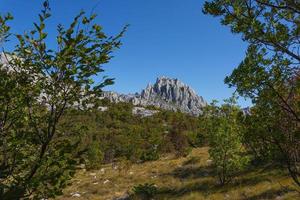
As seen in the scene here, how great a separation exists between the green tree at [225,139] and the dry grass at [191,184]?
115 cm

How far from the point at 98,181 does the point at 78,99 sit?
27501 millimetres

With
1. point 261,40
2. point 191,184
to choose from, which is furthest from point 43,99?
point 191,184

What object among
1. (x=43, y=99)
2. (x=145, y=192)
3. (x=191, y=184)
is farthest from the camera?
(x=191, y=184)

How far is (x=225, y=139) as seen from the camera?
23.2m

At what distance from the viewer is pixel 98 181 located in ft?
102

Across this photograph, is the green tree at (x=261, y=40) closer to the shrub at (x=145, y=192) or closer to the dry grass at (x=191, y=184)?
the dry grass at (x=191, y=184)

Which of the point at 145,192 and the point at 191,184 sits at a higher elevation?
the point at 191,184

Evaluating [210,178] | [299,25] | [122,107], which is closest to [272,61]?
[299,25]

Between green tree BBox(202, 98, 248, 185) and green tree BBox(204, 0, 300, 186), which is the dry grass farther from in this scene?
green tree BBox(204, 0, 300, 186)

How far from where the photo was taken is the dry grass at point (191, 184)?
764 inches

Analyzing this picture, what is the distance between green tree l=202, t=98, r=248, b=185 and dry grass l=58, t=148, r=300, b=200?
115 centimetres

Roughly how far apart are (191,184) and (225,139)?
13.9ft

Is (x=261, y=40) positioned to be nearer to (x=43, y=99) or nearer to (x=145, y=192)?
(x=43, y=99)

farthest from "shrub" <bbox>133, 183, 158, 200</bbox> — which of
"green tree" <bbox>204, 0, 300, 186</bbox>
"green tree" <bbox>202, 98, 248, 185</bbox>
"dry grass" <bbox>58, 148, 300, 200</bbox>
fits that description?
"green tree" <bbox>204, 0, 300, 186</bbox>
